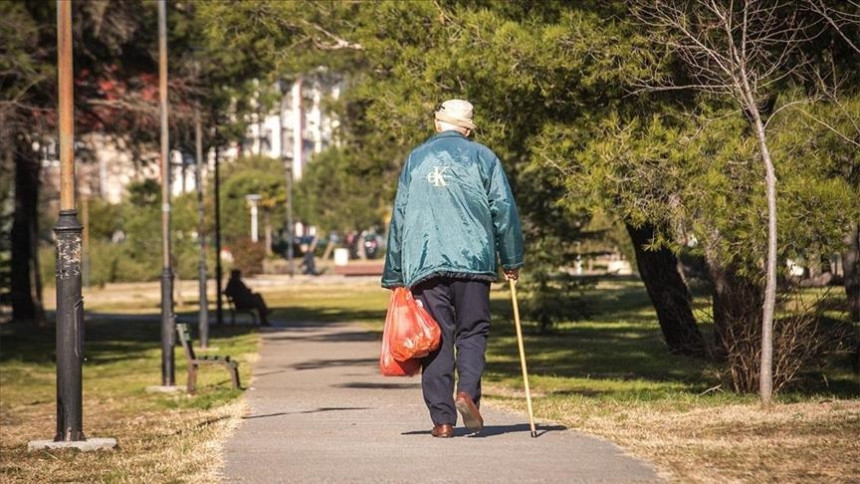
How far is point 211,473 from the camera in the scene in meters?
8.72

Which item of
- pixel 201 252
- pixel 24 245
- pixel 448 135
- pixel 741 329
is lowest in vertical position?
pixel 741 329

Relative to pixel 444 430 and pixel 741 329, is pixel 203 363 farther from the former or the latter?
pixel 444 430

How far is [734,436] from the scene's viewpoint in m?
10.1

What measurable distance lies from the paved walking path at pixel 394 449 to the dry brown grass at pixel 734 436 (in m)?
0.26

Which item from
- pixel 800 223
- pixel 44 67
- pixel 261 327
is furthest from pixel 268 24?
pixel 261 327

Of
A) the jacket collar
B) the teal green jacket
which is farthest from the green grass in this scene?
the jacket collar

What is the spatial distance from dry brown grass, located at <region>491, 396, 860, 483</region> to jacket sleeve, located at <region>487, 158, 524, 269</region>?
1.21m

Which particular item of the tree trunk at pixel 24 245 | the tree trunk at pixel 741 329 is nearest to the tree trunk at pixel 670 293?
the tree trunk at pixel 741 329

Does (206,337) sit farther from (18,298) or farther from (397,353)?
(397,353)

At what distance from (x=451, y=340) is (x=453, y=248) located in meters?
0.57

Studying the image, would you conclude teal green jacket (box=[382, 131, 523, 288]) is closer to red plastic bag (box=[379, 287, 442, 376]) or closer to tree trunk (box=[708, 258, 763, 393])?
red plastic bag (box=[379, 287, 442, 376])

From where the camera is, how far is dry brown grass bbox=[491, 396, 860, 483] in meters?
8.36

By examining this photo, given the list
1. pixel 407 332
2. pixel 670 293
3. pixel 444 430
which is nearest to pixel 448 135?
pixel 407 332

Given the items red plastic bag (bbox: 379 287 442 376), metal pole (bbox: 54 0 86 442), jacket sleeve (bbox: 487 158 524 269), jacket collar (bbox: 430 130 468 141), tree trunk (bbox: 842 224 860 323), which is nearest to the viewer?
red plastic bag (bbox: 379 287 442 376)
